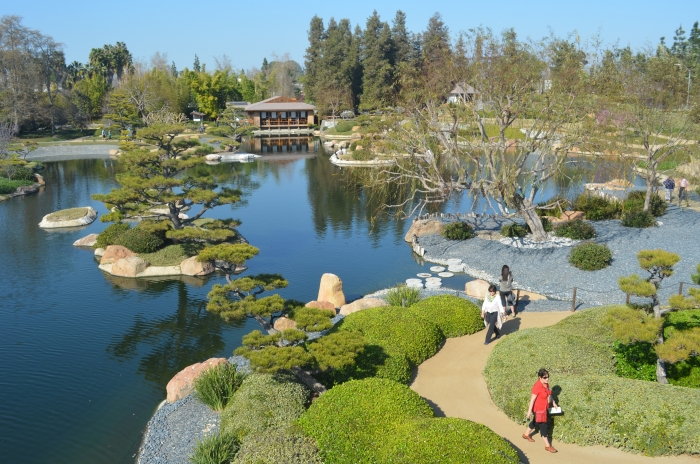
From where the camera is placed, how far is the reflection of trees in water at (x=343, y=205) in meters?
26.2

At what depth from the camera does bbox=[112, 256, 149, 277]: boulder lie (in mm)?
19766

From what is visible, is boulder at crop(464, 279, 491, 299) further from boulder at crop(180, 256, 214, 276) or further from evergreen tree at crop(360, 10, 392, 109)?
evergreen tree at crop(360, 10, 392, 109)

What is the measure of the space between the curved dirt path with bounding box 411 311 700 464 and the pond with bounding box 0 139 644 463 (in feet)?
18.1

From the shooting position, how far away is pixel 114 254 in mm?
20562

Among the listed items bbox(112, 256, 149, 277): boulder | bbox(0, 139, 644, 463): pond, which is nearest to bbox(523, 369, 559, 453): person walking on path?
bbox(0, 139, 644, 463): pond

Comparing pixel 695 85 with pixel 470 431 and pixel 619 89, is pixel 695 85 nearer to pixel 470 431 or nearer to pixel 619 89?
pixel 619 89

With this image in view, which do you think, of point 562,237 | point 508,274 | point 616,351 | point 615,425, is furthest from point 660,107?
point 615,425

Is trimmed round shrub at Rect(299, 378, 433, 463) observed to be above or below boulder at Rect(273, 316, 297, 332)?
above

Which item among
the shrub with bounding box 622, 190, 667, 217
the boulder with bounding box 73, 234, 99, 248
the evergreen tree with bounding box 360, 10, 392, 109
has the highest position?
the evergreen tree with bounding box 360, 10, 392, 109

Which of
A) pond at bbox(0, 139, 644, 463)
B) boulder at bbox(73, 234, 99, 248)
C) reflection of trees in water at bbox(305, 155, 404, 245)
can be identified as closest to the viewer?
pond at bbox(0, 139, 644, 463)

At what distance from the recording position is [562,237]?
20891mm

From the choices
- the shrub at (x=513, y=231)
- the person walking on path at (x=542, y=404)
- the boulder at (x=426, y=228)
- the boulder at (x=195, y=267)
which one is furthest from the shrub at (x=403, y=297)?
the boulder at (x=426, y=228)

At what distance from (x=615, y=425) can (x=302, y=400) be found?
508 cm

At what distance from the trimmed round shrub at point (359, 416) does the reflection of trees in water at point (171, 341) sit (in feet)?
18.7
